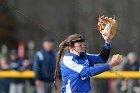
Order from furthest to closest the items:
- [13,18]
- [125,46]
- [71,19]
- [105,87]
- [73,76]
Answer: [13,18] < [71,19] < [125,46] < [105,87] < [73,76]

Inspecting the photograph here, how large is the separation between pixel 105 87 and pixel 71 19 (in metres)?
13.0

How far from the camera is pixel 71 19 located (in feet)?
102

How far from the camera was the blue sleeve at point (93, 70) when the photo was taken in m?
9.14

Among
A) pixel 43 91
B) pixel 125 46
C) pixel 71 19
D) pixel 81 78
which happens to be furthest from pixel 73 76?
pixel 71 19

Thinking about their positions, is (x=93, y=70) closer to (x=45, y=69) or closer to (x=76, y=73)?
(x=76, y=73)

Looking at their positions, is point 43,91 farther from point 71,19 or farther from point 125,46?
point 71,19

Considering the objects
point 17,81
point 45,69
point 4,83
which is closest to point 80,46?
point 45,69

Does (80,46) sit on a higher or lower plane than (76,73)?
higher

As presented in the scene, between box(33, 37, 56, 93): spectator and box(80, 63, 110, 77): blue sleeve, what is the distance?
17.3 ft

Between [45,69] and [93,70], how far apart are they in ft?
17.7

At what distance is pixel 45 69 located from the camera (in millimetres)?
14508

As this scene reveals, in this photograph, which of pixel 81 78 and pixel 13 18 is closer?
pixel 81 78

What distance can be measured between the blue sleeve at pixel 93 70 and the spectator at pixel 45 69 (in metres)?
5.27

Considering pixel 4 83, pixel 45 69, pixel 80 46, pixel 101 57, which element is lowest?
pixel 4 83
